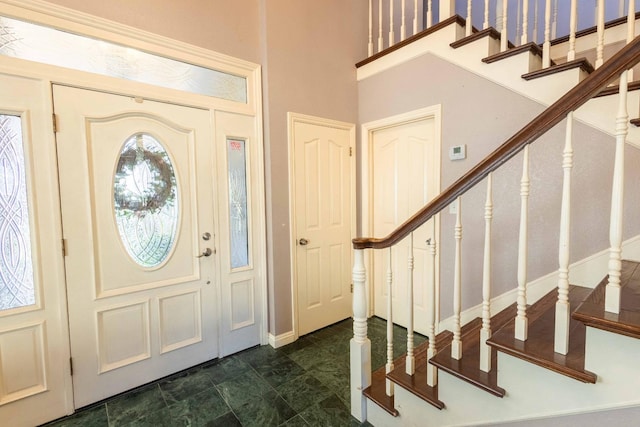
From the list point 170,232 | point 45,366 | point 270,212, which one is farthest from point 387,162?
point 45,366

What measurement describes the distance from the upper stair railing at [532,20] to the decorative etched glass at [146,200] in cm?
224

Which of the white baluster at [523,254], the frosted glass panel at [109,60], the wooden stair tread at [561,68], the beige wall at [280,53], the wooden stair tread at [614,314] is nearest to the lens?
the wooden stair tread at [614,314]

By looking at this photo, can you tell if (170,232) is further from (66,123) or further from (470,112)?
(470,112)

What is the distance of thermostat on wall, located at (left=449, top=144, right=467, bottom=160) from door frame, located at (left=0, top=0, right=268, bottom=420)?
1539 mm

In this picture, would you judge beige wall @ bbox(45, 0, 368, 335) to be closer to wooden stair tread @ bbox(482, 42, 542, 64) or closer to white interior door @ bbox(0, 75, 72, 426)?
white interior door @ bbox(0, 75, 72, 426)

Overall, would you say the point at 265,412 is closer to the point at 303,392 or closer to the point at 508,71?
the point at 303,392

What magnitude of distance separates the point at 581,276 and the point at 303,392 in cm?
195

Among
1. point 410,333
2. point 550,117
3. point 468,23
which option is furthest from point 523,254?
point 468,23

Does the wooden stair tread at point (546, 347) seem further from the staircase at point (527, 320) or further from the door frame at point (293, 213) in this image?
the door frame at point (293, 213)

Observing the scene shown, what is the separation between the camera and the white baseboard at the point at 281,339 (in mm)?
2510

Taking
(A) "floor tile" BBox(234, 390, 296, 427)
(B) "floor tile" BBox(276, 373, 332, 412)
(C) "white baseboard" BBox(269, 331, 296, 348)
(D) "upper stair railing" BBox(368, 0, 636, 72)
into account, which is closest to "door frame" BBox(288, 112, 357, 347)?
→ (C) "white baseboard" BBox(269, 331, 296, 348)

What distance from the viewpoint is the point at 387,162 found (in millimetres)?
2857

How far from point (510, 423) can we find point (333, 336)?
5.36ft

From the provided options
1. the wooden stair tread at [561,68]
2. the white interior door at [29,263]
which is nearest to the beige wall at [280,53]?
→ the white interior door at [29,263]
